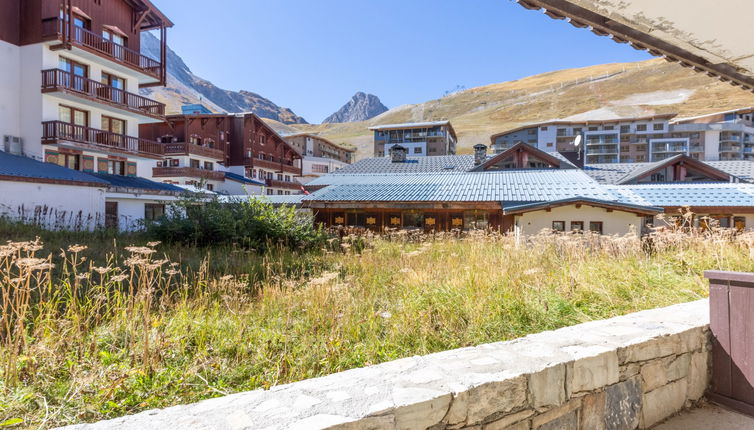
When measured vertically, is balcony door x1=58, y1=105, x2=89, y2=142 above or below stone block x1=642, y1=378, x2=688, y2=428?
above

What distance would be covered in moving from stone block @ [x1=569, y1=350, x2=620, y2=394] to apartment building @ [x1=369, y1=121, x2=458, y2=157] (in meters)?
66.1

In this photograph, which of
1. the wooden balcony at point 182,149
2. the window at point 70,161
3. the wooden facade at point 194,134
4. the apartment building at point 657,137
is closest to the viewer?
the window at point 70,161

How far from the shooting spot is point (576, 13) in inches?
138

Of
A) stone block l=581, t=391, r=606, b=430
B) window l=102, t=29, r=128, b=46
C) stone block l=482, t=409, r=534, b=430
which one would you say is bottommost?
stone block l=581, t=391, r=606, b=430

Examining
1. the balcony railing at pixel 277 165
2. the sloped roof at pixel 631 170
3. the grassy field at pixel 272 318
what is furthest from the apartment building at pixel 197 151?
the grassy field at pixel 272 318

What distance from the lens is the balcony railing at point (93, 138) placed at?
19875 mm

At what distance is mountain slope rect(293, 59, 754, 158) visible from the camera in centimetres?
9562

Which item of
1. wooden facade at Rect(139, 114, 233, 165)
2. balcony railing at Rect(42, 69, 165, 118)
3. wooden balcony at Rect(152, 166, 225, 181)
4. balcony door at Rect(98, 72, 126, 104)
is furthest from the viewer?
wooden facade at Rect(139, 114, 233, 165)

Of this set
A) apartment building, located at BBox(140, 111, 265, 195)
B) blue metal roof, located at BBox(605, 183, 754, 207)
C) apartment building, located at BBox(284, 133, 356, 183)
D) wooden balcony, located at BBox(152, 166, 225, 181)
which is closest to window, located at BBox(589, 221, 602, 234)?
blue metal roof, located at BBox(605, 183, 754, 207)

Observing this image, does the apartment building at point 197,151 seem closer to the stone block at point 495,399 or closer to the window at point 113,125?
the window at point 113,125

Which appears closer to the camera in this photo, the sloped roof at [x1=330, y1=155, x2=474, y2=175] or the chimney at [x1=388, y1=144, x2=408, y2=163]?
the sloped roof at [x1=330, y1=155, x2=474, y2=175]

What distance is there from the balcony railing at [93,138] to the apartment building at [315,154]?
110ft

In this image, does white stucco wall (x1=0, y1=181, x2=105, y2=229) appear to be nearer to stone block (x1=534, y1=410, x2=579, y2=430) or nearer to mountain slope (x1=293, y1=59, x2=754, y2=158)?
stone block (x1=534, y1=410, x2=579, y2=430)

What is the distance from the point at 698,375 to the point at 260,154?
4346 centimetres
